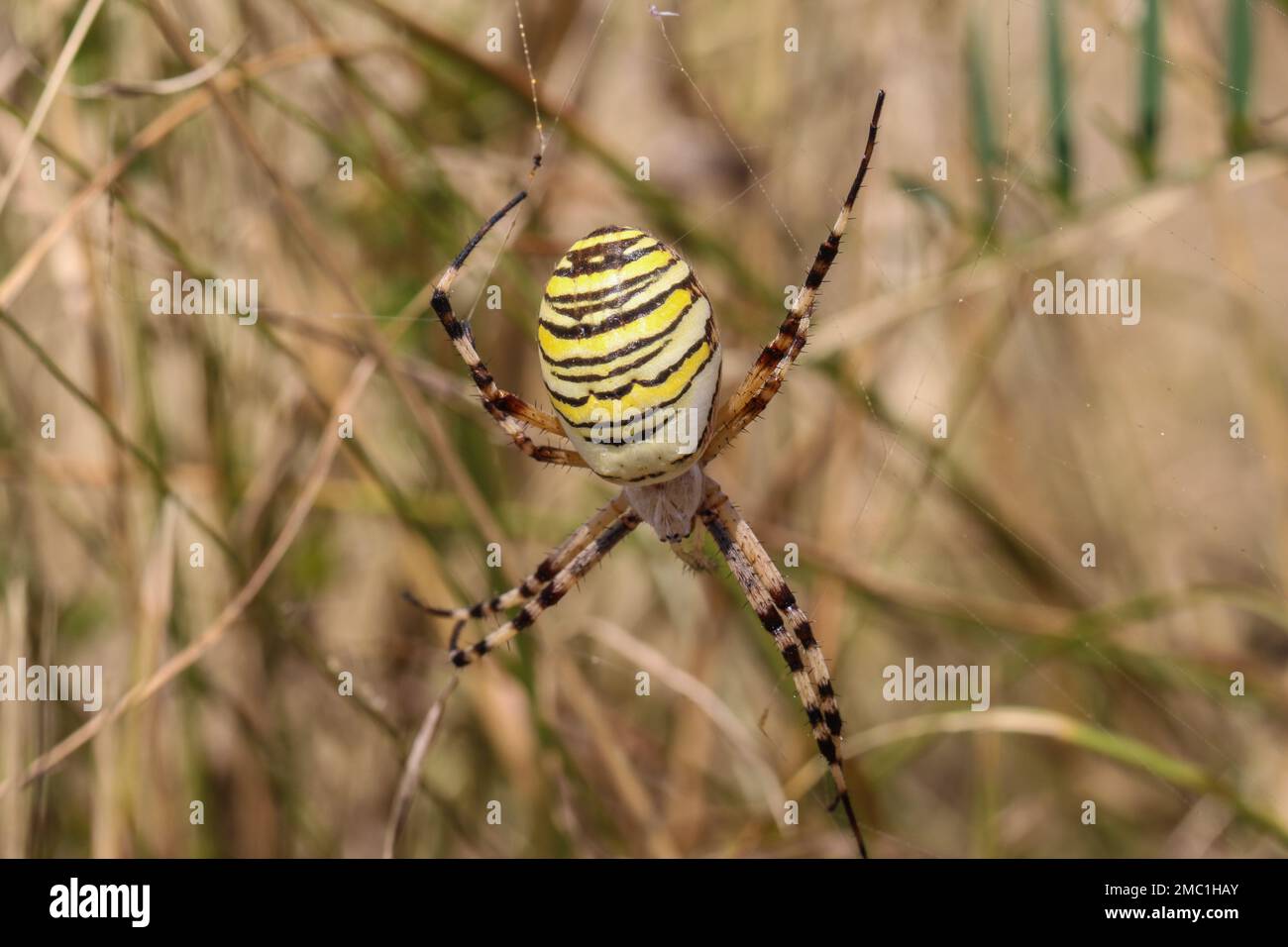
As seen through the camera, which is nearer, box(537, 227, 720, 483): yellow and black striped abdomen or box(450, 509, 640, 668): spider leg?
box(537, 227, 720, 483): yellow and black striped abdomen

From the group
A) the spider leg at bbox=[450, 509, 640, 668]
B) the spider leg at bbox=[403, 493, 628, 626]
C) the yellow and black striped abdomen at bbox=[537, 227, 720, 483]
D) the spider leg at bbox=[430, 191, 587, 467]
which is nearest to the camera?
the yellow and black striped abdomen at bbox=[537, 227, 720, 483]

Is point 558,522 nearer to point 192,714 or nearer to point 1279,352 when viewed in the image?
point 192,714

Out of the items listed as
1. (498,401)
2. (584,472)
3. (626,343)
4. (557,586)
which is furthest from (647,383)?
(584,472)

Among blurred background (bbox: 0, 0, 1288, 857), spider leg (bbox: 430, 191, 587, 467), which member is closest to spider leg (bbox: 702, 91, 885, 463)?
blurred background (bbox: 0, 0, 1288, 857)

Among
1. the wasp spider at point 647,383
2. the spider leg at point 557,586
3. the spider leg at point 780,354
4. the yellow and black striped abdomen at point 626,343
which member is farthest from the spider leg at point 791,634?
the yellow and black striped abdomen at point 626,343

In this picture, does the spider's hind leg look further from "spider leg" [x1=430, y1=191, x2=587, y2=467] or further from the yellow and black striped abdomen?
the yellow and black striped abdomen

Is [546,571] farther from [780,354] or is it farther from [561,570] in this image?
[780,354]

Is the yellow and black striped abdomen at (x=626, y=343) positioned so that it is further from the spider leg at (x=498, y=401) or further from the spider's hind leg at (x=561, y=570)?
the spider's hind leg at (x=561, y=570)
